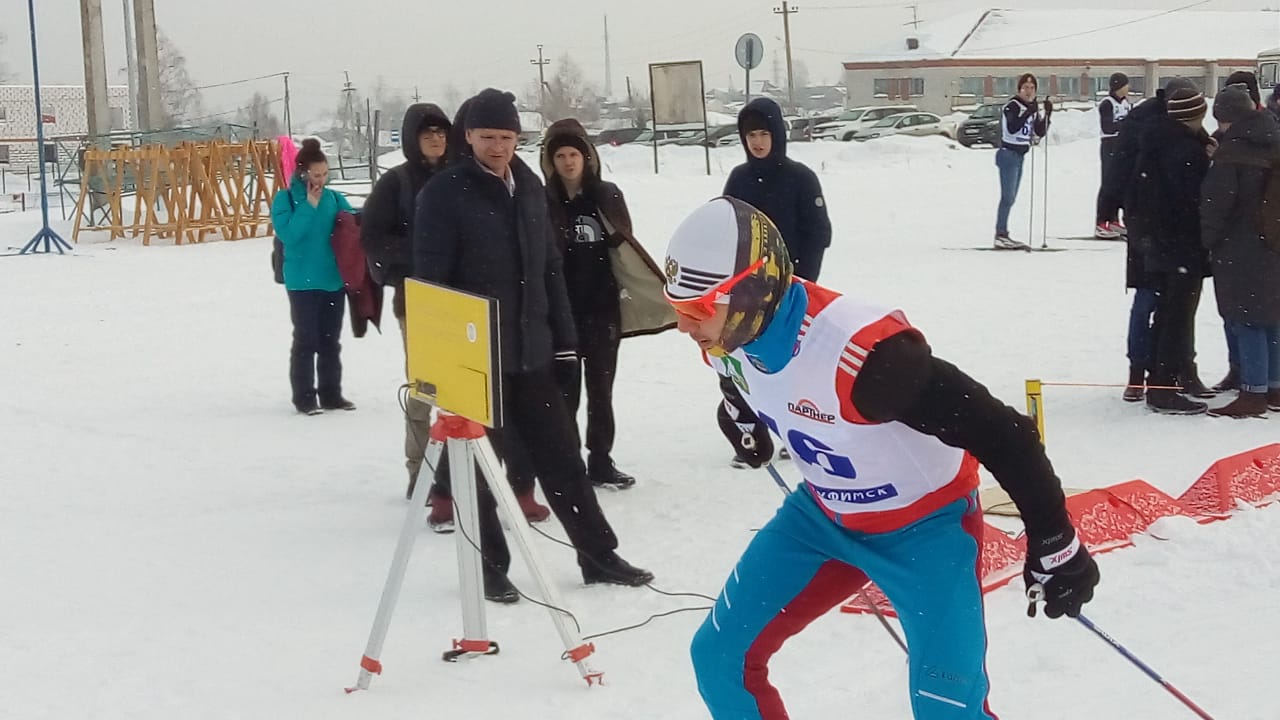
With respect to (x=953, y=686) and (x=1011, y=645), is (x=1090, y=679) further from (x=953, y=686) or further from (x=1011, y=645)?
(x=953, y=686)

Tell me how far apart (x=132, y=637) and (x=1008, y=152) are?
12107 millimetres

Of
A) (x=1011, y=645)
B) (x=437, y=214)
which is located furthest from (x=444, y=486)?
(x=1011, y=645)

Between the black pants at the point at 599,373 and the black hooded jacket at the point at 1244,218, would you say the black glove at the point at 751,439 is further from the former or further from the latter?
the black hooded jacket at the point at 1244,218

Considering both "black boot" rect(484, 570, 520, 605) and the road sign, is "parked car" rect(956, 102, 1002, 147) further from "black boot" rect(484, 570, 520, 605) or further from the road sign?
"black boot" rect(484, 570, 520, 605)

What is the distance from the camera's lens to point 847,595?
323cm

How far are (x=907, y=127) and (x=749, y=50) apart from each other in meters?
15.2

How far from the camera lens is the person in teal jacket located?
8.58 metres

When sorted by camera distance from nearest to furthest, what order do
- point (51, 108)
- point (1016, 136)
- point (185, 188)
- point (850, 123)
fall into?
1. point (1016, 136)
2. point (185, 188)
3. point (850, 123)
4. point (51, 108)

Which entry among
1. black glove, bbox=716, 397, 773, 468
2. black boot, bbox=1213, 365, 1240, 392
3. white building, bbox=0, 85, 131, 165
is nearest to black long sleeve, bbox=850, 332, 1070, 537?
black glove, bbox=716, 397, 773, 468

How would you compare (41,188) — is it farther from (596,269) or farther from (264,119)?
(264,119)

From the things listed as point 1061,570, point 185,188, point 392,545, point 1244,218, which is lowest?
point 392,545

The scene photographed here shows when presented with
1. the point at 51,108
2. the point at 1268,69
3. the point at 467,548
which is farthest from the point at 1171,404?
the point at 51,108

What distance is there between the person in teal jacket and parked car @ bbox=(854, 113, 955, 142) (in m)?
28.1

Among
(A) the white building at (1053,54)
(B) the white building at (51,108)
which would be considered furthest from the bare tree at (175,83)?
(A) the white building at (1053,54)
